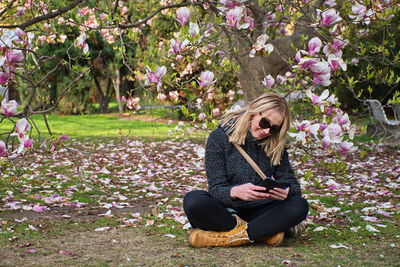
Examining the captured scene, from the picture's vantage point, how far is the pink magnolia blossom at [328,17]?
3.16 m

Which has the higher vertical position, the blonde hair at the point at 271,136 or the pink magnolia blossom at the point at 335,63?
the pink magnolia blossom at the point at 335,63

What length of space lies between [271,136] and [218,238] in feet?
2.10

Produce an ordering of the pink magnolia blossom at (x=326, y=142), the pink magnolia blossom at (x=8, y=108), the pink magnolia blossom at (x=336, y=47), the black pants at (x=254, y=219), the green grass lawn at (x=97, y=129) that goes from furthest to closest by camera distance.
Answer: the green grass lawn at (x=97, y=129) → the pink magnolia blossom at (x=336, y=47) → the pink magnolia blossom at (x=326, y=142) → the black pants at (x=254, y=219) → the pink magnolia blossom at (x=8, y=108)

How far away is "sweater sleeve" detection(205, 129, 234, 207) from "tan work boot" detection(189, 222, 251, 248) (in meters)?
0.16

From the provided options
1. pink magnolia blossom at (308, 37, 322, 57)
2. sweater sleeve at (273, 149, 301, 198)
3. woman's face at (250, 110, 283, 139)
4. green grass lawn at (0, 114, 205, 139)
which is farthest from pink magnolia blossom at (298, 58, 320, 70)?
green grass lawn at (0, 114, 205, 139)

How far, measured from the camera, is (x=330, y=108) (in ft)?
10.5

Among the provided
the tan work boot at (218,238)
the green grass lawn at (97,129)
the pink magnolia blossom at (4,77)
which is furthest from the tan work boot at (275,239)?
the green grass lawn at (97,129)

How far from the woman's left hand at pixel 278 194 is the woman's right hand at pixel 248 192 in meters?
0.04

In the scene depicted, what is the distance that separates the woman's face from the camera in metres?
2.98

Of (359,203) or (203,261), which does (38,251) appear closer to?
(203,261)

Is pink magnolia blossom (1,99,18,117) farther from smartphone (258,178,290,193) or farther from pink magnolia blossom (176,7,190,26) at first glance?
smartphone (258,178,290,193)

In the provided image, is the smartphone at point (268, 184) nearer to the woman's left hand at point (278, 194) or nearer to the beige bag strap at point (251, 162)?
A: the woman's left hand at point (278, 194)

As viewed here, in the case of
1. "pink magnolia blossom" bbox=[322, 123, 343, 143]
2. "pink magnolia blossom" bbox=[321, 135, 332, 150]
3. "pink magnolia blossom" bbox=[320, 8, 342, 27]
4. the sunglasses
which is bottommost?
"pink magnolia blossom" bbox=[321, 135, 332, 150]

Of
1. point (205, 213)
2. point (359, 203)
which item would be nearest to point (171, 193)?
point (359, 203)
